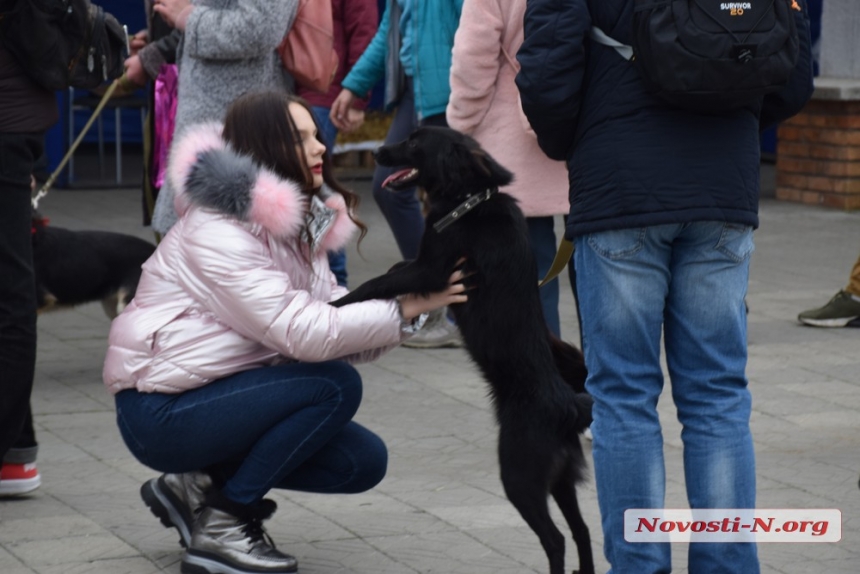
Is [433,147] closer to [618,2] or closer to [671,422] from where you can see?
[618,2]

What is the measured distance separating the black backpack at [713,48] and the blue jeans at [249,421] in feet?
3.87

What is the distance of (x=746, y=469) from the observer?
3.33 metres

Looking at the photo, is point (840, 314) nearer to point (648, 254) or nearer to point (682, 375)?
point (682, 375)

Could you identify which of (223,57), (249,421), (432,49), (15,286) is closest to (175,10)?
(223,57)

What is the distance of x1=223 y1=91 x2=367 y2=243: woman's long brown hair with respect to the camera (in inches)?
150

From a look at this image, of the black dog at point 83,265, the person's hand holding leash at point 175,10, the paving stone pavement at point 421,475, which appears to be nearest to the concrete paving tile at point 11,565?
the paving stone pavement at point 421,475

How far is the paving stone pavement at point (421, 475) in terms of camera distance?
3949 mm

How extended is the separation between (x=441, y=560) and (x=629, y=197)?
1.23 meters

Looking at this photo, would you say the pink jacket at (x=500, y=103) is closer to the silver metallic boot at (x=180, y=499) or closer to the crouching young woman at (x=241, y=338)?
the crouching young woman at (x=241, y=338)

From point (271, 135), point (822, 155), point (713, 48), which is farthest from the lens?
point (822, 155)

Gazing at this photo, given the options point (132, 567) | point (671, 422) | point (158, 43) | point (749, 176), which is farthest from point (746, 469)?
point (158, 43)

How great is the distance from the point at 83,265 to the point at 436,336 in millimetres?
1652

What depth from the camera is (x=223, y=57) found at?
571 centimetres

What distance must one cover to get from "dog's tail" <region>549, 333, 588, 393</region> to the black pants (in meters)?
1.53
